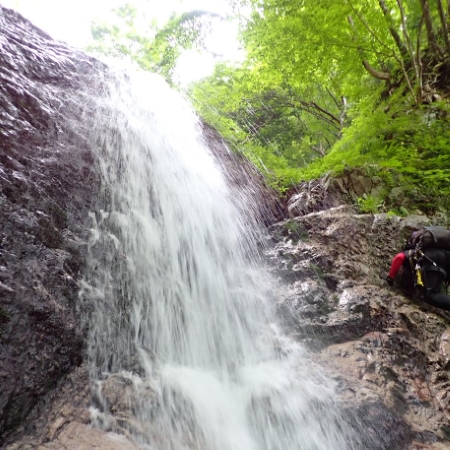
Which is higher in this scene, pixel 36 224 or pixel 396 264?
pixel 396 264

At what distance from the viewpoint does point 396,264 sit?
4797 mm

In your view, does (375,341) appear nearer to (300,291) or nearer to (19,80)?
(300,291)

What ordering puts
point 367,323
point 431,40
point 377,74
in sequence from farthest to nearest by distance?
point 377,74
point 431,40
point 367,323

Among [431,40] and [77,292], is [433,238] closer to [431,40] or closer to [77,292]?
[77,292]

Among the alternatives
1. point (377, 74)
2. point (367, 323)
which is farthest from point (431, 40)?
point (367, 323)

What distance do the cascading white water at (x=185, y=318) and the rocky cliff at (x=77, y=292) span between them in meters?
0.23

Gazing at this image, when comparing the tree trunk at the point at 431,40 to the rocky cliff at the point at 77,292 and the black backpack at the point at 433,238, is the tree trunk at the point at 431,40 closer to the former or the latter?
the rocky cliff at the point at 77,292

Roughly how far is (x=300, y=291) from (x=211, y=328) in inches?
58.5

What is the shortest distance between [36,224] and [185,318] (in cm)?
185

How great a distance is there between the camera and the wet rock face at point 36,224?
2.48 meters

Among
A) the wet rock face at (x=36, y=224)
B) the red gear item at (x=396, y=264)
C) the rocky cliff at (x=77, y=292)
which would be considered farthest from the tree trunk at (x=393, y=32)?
the wet rock face at (x=36, y=224)

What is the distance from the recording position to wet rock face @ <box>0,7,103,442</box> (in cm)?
248

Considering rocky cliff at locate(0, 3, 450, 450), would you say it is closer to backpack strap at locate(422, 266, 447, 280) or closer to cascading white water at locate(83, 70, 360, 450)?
cascading white water at locate(83, 70, 360, 450)

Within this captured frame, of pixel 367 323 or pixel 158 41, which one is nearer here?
pixel 367 323
